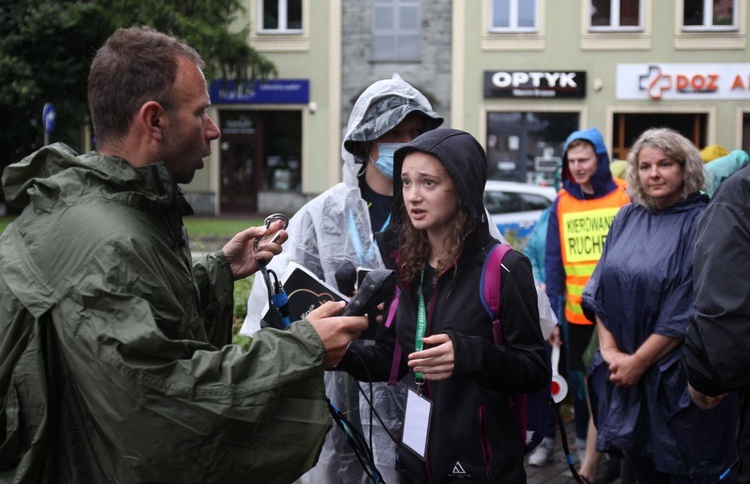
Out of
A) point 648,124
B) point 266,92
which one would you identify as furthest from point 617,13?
point 266,92

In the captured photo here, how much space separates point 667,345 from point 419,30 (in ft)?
69.6

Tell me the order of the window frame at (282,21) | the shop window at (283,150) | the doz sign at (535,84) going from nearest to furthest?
the doz sign at (535,84) → the window frame at (282,21) → the shop window at (283,150)

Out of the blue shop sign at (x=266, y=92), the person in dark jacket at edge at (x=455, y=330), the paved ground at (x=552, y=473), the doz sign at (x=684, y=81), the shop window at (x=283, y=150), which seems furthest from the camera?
the shop window at (x=283, y=150)

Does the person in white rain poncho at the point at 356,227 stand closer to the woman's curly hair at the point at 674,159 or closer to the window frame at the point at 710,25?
the woman's curly hair at the point at 674,159

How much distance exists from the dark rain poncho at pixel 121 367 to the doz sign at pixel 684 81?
2270 cm

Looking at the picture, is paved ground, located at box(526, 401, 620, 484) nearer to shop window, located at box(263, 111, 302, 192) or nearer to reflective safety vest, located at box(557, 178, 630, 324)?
reflective safety vest, located at box(557, 178, 630, 324)

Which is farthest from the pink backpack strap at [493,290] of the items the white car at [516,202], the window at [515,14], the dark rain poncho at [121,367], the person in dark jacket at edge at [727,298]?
the window at [515,14]

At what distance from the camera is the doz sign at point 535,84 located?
23000 millimetres

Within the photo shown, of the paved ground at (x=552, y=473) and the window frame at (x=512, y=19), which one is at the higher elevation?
the window frame at (x=512, y=19)

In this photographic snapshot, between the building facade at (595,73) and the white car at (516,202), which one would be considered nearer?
the white car at (516,202)

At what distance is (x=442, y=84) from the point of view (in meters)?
23.7

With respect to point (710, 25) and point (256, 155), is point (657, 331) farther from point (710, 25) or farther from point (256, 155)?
point (256, 155)

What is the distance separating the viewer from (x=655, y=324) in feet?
12.0

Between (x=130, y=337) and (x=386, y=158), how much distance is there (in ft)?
6.55
